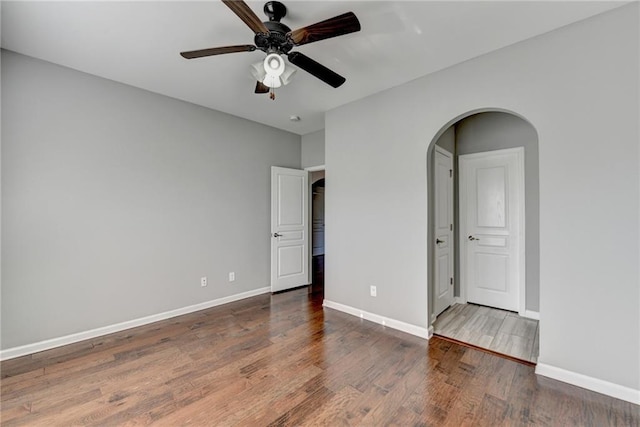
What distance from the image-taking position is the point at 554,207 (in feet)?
7.11

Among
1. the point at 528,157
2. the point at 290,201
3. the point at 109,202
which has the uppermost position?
the point at 528,157

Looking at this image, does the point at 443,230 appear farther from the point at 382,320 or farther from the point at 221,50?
the point at 221,50

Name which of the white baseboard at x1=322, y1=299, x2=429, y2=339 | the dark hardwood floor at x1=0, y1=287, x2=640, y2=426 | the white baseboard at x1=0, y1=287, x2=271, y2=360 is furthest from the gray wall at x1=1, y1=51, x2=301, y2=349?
the white baseboard at x1=322, y1=299, x2=429, y2=339

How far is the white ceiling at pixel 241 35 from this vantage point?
6.42 feet

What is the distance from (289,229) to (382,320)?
215 cm

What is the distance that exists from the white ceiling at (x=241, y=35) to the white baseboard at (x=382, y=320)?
2.67 metres

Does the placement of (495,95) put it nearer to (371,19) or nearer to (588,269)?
(371,19)

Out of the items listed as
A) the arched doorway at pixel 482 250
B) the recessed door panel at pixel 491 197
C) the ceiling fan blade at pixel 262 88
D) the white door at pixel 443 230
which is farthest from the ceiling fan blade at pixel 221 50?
the recessed door panel at pixel 491 197

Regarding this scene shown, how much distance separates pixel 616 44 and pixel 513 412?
263 centimetres

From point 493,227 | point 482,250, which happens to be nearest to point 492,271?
point 482,250

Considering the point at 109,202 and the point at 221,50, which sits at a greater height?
the point at 221,50

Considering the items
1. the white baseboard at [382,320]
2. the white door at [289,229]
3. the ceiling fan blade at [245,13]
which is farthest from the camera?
the white door at [289,229]

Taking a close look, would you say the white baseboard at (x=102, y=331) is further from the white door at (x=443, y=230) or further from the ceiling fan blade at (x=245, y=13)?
the ceiling fan blade at (x=245, y=13)

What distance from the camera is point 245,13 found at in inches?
62.2
